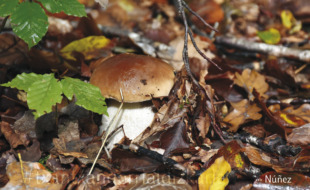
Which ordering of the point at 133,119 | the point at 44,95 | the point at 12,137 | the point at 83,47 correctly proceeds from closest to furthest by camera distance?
the point at 44,95
the point at 12,137
the point at 133,119
the point at 83,47

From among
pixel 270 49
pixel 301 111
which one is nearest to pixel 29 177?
pixel 301 111

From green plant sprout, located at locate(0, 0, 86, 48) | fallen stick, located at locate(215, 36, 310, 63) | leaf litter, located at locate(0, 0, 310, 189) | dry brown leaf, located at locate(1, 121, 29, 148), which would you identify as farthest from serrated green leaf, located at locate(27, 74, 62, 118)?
fallen stick, located at locate(215, 36, 310, 63)

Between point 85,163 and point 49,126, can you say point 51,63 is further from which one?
point 85,163

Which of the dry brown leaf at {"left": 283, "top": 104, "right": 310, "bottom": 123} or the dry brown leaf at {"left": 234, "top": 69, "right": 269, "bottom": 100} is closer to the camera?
the dry brown leaf at {"left": 283, "top": 104, "right": 310, "bottom": 123}

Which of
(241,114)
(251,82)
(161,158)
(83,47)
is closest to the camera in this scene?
(161,158)

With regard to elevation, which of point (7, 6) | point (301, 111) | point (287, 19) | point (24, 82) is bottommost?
point (301, 111)

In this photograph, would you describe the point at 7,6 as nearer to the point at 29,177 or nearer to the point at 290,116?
the point at 29,177

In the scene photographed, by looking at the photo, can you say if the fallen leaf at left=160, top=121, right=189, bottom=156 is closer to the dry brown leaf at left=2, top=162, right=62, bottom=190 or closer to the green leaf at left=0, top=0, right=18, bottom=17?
the dry brown leaf at left=2, top=162, right=62, bottom=190
